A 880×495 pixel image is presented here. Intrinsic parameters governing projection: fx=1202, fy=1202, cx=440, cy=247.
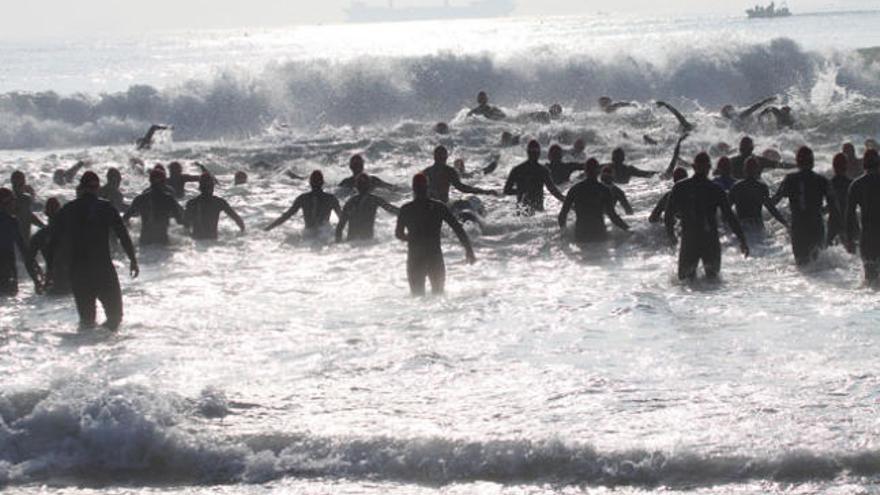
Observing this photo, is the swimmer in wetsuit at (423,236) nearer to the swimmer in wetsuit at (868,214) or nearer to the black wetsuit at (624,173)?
the swimmer in wetsuit at (868,214)

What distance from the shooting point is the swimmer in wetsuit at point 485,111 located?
112 ft

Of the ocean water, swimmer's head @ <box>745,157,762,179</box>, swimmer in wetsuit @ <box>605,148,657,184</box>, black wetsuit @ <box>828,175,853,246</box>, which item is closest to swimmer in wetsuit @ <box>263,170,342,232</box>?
the ocean water

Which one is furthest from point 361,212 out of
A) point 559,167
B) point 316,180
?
point 559,167

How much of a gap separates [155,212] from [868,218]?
10.6 m

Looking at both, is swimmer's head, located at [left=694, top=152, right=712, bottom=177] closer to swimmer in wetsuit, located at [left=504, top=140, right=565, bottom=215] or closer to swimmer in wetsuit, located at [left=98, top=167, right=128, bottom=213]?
swimmer in wetsuit, located at [left=504, top=140, right=565, bottom=215]

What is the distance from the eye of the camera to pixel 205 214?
64.0ft

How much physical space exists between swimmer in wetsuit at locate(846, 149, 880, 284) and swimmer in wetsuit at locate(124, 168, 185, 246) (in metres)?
10.1

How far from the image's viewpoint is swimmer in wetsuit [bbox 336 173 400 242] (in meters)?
18.5

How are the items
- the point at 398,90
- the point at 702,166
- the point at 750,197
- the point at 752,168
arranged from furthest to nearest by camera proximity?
the point at 398,90 → the point at 750,197 → the point at 752,168 → the point at 702,166

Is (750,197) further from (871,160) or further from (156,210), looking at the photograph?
(156,210)

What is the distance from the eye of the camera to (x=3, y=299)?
1541cm

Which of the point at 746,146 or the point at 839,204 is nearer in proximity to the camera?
the point at 839,204

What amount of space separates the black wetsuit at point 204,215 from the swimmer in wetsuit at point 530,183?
451 cm

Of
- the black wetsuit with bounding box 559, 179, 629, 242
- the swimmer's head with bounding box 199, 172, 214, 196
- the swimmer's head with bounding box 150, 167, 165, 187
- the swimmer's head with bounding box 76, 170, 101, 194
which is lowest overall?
the black wetsuit with bounding box 559, 179, 629, 242
